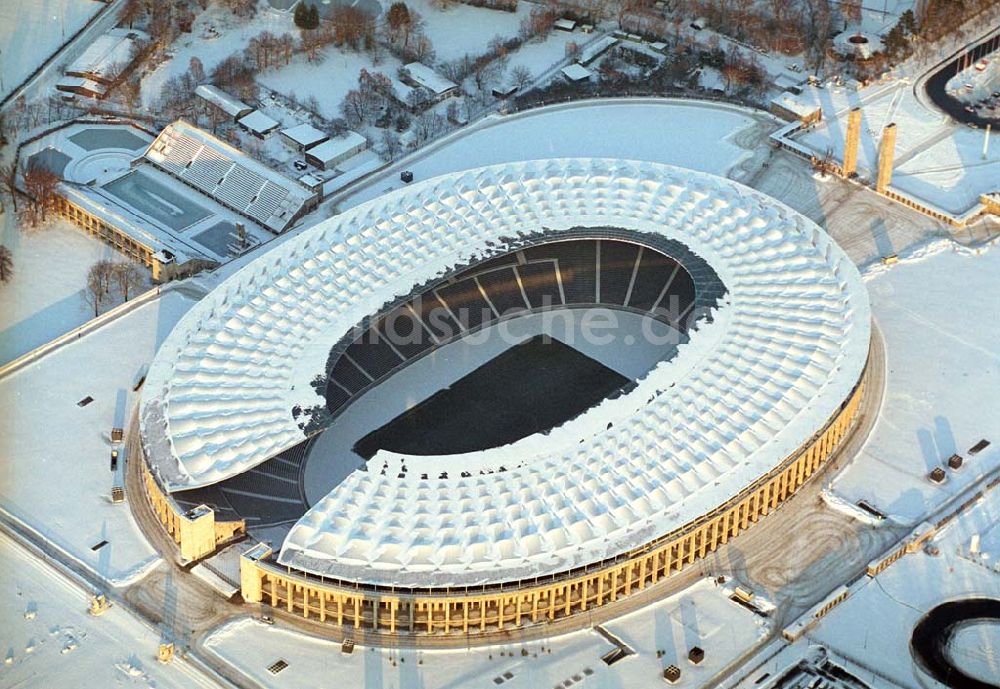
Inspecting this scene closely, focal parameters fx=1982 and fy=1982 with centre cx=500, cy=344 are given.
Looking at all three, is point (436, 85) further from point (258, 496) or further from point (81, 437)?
point (258, 496)

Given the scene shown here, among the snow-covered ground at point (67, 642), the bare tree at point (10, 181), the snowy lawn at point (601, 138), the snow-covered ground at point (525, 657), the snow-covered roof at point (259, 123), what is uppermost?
the bare tree at point (10, 181)

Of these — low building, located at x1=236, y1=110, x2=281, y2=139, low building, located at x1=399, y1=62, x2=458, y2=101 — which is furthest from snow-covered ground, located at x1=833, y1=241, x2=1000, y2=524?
low building, located at x1=236, y1=110, x2=281, y2=139

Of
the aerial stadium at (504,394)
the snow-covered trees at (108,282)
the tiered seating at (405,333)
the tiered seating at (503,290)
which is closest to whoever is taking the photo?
the aerial stadium at (504,394)

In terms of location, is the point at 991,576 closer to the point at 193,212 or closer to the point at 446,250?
the point at 446,250

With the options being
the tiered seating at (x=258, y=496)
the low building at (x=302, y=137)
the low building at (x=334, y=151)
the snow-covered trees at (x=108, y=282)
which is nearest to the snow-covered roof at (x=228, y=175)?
the low building at (x=334, y=151)

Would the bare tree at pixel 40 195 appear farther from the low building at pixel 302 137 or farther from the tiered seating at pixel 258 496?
the tiered seating at pixel 258 496

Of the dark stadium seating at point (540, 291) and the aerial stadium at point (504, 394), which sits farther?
the dark stadium seating at point (540, 291)
